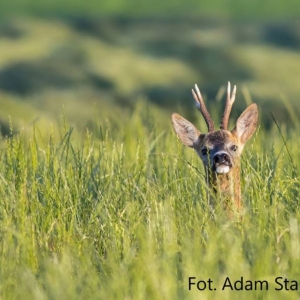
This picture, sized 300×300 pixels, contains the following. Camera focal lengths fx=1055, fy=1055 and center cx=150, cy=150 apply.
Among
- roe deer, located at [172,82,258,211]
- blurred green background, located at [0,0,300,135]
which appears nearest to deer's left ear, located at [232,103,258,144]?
roe deer, located at [172,82,258,211]

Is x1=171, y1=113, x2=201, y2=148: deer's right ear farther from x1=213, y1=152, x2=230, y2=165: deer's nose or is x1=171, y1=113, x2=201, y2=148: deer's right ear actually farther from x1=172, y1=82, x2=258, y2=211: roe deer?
x1=213, y1=152, x2=230, y2=165: deer's nose

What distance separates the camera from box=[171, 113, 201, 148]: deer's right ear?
5.79m

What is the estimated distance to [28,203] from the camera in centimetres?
511

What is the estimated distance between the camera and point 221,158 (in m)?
5.29

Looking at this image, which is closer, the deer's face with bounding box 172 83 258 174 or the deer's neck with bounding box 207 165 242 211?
the deer's neck with bounding box 207 165 242 211

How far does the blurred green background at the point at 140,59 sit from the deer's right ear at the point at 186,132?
4.18 m

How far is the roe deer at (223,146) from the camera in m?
5.25

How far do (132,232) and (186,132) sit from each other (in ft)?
4.04

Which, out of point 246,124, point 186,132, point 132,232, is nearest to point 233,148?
point 246,124

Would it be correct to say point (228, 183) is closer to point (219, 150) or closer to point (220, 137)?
point (219, 150)

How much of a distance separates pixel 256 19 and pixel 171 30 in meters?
1.63

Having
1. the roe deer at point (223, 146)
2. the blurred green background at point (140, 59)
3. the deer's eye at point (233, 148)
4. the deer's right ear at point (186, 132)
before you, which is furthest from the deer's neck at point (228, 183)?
the blurred green background at point (140, 59)

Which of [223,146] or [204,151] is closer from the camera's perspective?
[223,146]

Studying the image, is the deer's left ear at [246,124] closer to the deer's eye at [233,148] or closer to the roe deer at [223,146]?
the roe deer at [223,146]
